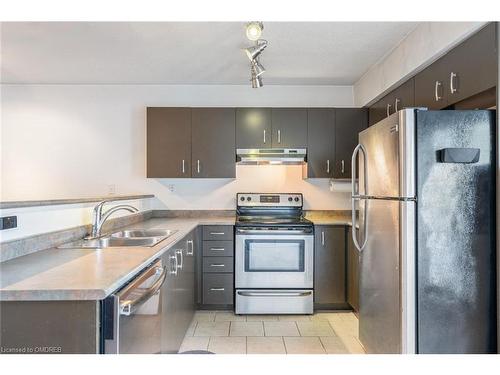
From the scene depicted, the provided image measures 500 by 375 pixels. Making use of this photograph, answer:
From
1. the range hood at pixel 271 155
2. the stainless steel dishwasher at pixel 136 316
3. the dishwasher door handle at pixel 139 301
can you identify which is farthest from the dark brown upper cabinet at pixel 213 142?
the dishwasher door handle at pixel 139 301

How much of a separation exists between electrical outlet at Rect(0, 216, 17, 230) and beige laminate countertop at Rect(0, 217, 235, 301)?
6.1 inches

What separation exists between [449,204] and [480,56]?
2.69ft

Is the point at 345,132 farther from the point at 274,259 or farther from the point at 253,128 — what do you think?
the point at 274,259

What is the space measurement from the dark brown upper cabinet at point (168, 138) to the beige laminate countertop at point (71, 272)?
6.00 feet

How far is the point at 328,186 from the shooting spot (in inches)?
160

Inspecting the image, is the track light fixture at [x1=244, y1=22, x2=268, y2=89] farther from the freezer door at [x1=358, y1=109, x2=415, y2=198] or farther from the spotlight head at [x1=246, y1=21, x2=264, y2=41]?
the freezer door at [x1=358, y1=109, x2=415, y2=198]

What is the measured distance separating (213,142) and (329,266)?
5.78ft

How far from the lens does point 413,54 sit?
8.42 ft

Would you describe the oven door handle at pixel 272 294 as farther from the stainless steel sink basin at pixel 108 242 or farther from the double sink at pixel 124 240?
the stainless steel sink basin at pixel 108 242

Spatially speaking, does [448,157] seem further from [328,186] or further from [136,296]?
[328,186]

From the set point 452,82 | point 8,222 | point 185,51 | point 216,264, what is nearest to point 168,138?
point 185,51

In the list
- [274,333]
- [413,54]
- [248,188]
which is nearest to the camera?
[413,54]

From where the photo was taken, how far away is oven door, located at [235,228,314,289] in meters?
3.38

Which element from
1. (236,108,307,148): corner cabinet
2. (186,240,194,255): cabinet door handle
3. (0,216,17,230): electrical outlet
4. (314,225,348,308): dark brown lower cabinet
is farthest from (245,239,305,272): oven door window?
(0,216,17,230): electrical outlet
